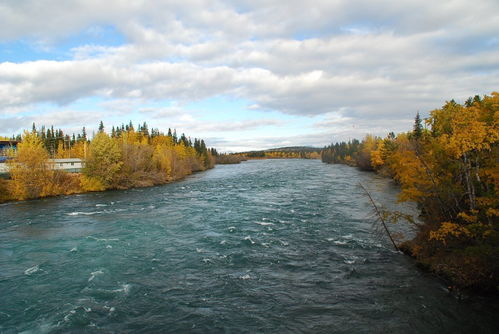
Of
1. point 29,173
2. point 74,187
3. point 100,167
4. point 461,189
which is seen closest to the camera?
point 461,189

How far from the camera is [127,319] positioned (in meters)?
10.2

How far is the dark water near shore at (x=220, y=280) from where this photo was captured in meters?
10.0

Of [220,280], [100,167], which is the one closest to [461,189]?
[220,280]

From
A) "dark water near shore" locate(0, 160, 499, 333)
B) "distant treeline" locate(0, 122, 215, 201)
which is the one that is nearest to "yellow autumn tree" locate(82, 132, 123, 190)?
"distant treeline" locate(0, 122, 215, 201)

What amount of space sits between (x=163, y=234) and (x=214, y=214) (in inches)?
270

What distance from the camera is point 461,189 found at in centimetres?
1288

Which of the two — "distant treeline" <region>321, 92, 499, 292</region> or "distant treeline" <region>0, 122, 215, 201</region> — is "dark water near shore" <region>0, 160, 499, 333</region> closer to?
"distant treeline" <region>321, 92, 499, 292</region>

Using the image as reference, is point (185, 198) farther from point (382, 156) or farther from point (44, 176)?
point (382, 156)

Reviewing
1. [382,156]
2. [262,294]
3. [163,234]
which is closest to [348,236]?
[262,294]

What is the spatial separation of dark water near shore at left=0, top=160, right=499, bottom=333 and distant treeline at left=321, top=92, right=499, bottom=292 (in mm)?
982

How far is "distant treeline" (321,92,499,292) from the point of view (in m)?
10.8

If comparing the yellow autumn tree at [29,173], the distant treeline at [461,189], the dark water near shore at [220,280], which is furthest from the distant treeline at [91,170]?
the distant treeline at [461,189]

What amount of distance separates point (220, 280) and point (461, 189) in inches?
425

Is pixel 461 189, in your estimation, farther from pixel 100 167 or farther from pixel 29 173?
pixel 100 167
